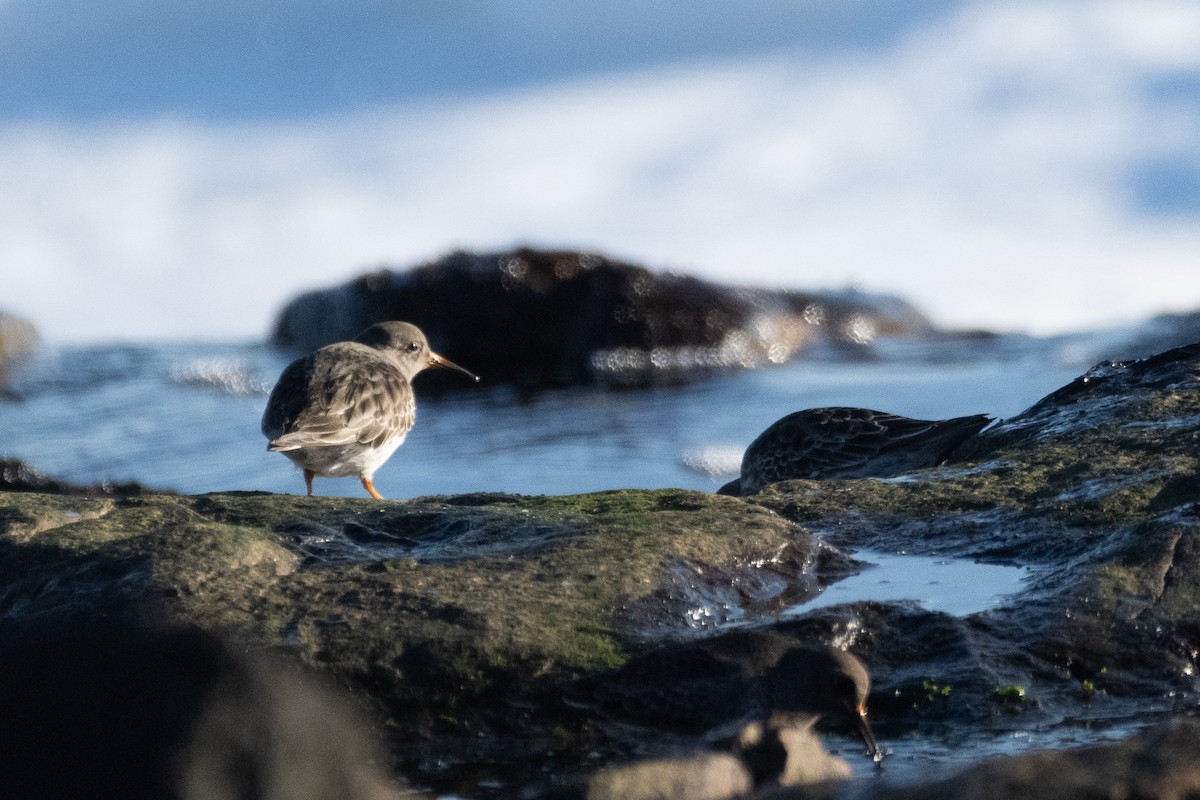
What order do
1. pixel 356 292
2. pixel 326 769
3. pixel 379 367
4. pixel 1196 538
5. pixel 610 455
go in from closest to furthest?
1. pixel 326 769
2. pixel 1196 538
3. pixel 379 367
4. pixel 610 455
5. pixel 356 292

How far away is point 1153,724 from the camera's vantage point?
13.7 ft

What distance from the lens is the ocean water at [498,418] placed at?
488 inches

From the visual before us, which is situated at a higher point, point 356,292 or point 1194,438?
point 356,292

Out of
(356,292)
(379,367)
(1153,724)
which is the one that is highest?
(356,292)

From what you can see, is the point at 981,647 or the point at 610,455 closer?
the point at 981,647

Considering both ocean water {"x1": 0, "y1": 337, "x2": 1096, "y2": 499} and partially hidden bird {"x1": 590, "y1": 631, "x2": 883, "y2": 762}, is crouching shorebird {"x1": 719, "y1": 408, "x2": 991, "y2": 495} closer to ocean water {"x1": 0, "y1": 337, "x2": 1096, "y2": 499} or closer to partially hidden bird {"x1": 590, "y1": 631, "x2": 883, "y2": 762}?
ocean water {"x1": 0, "y1": 337, "x2": 1096, "y2": 499}

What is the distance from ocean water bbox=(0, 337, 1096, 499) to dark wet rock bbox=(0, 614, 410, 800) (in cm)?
725

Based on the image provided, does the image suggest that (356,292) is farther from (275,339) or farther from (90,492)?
(90,492)

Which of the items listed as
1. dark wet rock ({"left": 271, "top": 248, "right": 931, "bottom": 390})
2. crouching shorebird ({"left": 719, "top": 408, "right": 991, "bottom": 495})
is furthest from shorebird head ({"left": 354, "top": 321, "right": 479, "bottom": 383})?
dark wet rock ({"left": 271, "top": 248, "right": 931, "bottom": 390})

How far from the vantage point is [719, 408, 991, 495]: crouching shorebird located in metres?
8.06

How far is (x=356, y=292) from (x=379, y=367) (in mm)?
9783

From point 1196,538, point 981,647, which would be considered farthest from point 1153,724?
point 1196,538

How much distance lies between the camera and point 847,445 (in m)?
8.64

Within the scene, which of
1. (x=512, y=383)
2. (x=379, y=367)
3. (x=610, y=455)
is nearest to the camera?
(x=379, y=367)
